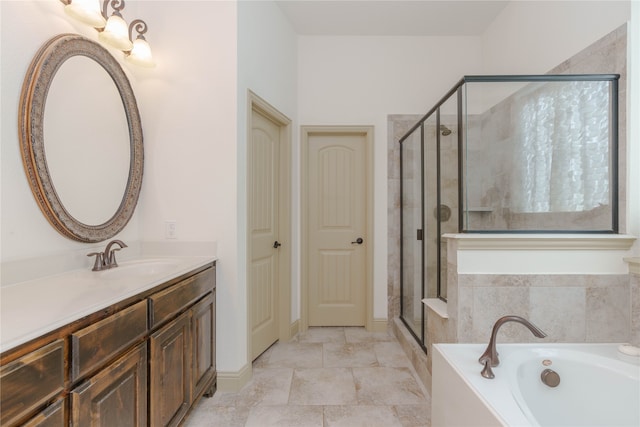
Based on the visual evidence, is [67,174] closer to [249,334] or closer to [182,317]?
[182,317]

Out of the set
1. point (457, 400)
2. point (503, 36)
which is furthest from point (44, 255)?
point (503, 36)

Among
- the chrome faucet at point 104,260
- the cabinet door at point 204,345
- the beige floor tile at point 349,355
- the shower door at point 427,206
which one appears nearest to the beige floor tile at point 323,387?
the beige floor tile at point 349,355

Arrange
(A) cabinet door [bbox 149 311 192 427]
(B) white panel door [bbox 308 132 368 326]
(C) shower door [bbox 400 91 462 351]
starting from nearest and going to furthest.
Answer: (A) cabinet door [bbox 149 311 192 427] < (C) shower door [bbox 400 91 462 351] < (B) white panel door [bbox 308 132 368 326]

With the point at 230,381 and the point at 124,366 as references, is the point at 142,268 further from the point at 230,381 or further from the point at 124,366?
the point at 230,381

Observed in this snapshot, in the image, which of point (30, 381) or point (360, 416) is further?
point (360, 416)

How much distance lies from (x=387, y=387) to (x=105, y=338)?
5.99 ft

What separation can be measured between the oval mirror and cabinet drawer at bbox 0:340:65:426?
35.6 inches

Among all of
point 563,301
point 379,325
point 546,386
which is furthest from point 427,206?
point 379,325

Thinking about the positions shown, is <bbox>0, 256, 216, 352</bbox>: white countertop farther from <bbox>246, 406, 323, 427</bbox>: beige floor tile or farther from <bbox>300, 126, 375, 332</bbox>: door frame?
<bbox>300, 126, 375, 332</bbox>: door frame

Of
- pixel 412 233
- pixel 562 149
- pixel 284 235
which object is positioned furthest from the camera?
pixel 284 235

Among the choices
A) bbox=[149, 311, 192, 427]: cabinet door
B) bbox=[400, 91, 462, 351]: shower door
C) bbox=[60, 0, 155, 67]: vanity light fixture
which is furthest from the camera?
bbox=[400, 91, 462, 351]: shower door

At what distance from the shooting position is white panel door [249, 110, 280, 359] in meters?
2.55

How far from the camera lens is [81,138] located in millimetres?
1703

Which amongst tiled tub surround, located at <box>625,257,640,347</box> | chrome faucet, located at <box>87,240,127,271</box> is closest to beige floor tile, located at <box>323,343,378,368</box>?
tiled tub surround, located at <box>625,257,640,347</box>
